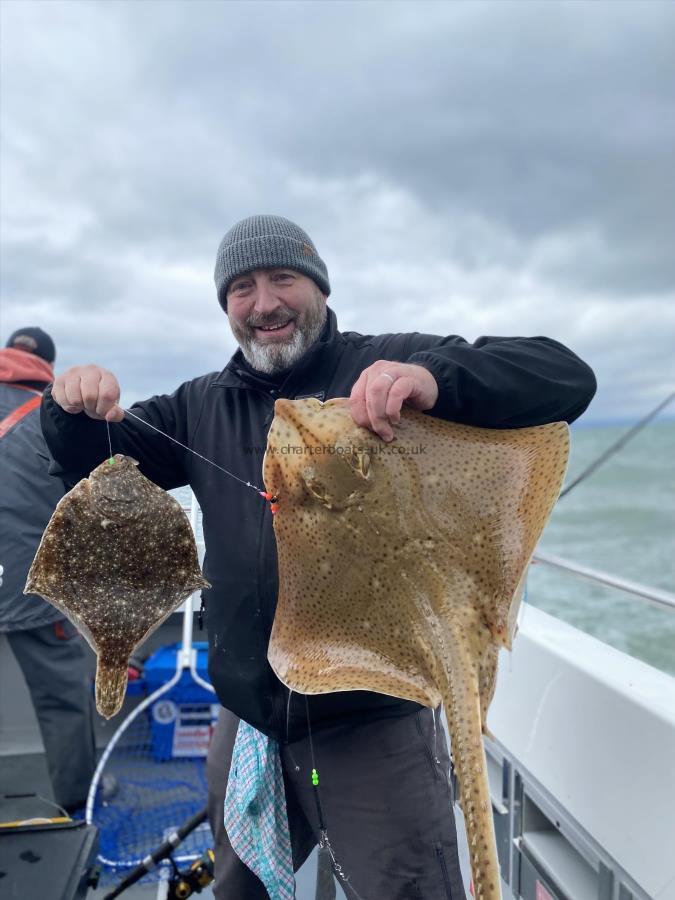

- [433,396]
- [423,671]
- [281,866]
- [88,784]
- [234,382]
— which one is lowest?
[88,784]

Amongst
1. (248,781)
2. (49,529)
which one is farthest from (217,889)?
(49,529)

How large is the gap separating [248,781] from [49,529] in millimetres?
1377

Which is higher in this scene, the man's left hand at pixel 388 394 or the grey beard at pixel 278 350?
the grey beard at pixel 278 350

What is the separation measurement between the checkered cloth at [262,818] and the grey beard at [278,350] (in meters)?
1.64

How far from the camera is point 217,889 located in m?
2.95

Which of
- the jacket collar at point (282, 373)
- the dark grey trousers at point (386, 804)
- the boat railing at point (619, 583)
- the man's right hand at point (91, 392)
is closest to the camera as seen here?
the man's right hand at point (91, 392)

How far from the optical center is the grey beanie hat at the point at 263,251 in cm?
299

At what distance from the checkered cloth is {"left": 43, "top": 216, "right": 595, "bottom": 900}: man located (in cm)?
8

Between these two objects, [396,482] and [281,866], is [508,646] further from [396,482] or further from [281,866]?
[281,866]

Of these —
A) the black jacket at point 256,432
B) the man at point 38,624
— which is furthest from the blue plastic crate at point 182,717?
the black jacket at point 256,432

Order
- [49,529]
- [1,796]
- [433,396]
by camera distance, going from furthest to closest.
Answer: [1,796], [49,529], [433,396]

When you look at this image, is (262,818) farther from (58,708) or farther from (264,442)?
(58,708)

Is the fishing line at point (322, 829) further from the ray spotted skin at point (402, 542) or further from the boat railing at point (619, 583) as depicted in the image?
the boat railing at point (619, 583)

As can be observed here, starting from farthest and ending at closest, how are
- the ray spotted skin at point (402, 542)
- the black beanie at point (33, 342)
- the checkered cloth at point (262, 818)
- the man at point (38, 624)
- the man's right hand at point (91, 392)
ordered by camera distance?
1. the black beanie at point (33, 342)
2. the man at point (38, 624)
3. the checkered cloth at point (262, 818)
4. the man's right hand at point (91, 392)
5. the ray spotted skin at point (402, 542)
